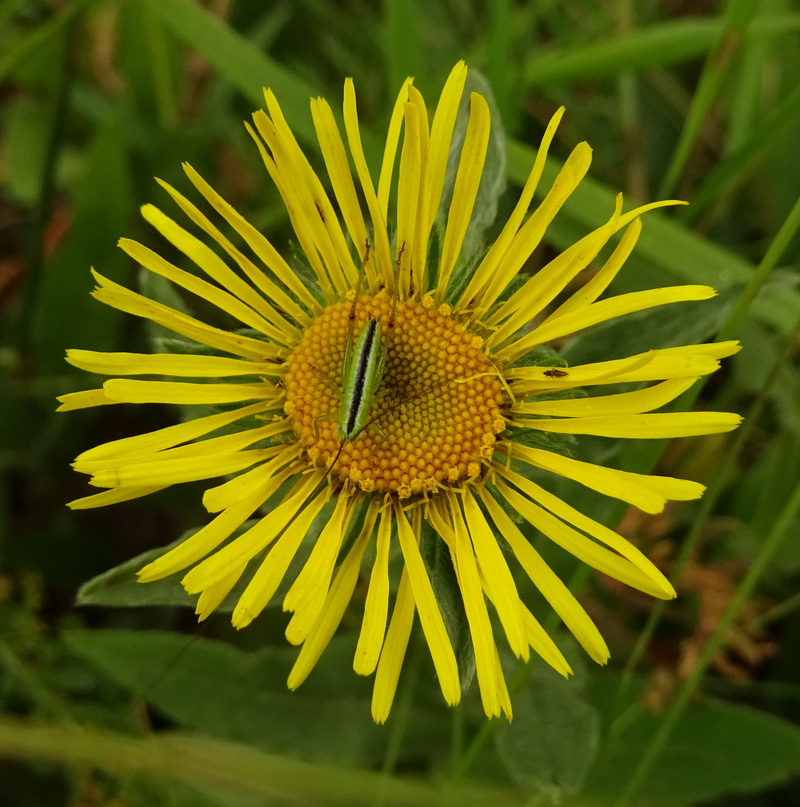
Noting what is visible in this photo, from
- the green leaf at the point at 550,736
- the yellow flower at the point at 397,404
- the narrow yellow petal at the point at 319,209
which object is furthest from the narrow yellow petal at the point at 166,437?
the green leaf at the point at 550,736

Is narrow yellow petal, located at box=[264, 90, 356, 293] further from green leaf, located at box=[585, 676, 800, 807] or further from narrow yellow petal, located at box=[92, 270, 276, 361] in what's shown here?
green leaf, located at box=[585, 676, 800, 807]

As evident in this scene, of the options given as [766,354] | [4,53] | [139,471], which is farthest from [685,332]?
[4,53]

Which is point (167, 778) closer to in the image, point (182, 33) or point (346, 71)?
point (182, 33)

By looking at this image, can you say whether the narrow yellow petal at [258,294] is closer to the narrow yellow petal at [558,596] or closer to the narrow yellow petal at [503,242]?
the narrow yellow petal at [503,242]

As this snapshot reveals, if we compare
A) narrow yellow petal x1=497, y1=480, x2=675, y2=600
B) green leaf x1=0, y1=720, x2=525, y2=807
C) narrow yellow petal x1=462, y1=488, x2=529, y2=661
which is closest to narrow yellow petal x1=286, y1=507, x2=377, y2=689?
narrow yellow petal x1=462, y1=488, x2=529, y2=661

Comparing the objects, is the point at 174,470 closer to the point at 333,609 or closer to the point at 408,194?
the point at 333,609

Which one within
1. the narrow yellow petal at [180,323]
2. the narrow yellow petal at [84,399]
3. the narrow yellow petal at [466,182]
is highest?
the narrow yellow petal at [466,182]
